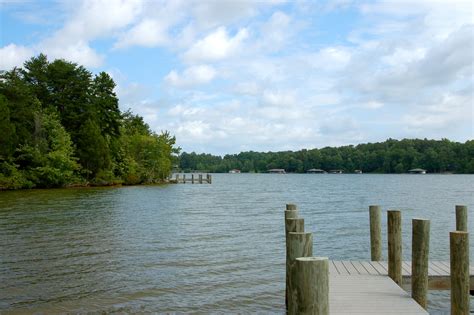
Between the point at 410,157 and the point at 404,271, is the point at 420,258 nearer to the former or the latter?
the point at 404,271

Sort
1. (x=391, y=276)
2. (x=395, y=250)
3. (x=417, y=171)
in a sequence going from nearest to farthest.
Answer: (x=395, y=250), (x=391, y=276), (x=417, y=171)

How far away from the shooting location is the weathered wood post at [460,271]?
8.31m

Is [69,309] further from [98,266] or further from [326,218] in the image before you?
[326,218]

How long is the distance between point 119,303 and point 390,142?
19235 centimetres

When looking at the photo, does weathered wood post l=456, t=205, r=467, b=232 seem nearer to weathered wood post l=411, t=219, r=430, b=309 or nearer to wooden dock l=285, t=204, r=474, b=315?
wooden dock l=285, t=204, r=474, b=315

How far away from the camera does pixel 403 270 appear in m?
→ 11.0

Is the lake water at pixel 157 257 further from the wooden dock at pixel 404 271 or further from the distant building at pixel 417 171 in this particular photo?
the distant building at pixel 417 171

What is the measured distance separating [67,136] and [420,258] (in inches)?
2338

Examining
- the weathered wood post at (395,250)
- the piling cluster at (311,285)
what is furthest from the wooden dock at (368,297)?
the piling cluster at (311,285)

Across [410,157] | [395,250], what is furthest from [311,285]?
[410,157]

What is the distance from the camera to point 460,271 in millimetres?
8383

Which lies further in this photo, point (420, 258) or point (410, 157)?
point (410, 157)

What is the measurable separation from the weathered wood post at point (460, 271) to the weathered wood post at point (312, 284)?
4294 mm

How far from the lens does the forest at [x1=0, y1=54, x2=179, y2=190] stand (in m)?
57.4
